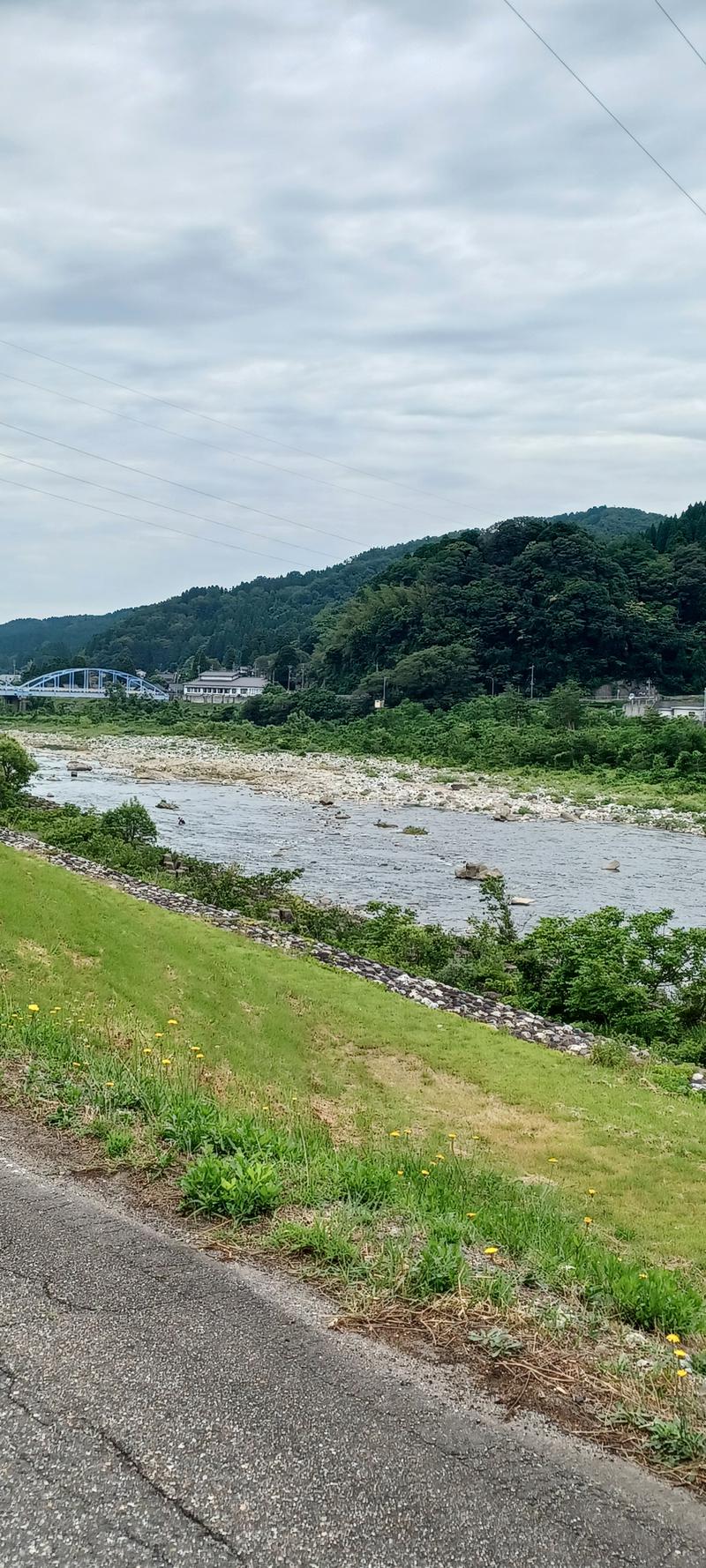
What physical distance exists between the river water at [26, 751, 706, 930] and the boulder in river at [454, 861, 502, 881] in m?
0.45

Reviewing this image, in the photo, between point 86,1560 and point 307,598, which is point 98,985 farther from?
point 307,598

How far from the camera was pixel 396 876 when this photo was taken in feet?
89.0

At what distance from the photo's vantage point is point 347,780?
5509 cm

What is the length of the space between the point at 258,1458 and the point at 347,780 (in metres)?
52.3

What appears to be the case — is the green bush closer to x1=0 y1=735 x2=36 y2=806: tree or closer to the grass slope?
the grass slope

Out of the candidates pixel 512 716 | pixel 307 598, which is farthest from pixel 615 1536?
pixel 307 598

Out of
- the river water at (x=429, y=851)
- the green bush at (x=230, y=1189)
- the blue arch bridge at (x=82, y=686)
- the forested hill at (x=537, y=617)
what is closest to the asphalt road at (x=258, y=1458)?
the green bush at (x=230, y=1189)

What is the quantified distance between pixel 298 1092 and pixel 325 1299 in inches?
225

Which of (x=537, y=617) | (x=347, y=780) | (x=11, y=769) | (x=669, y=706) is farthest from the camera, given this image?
(x=537, y=617)

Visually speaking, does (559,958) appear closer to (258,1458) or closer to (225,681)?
(258,1458)

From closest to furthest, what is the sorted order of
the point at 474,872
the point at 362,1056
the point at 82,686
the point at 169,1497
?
the point at 169,1497
the point at 362,1056
the point at 474,872
the point at 82,686

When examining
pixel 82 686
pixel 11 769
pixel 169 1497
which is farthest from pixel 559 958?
pixel 82 686

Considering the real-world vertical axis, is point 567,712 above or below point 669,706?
below

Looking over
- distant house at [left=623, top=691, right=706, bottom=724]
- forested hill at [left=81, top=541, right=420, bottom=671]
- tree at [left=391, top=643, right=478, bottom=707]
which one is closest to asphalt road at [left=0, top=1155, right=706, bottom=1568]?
distant house at [left=623, top=691, right=706, bottom=724]
